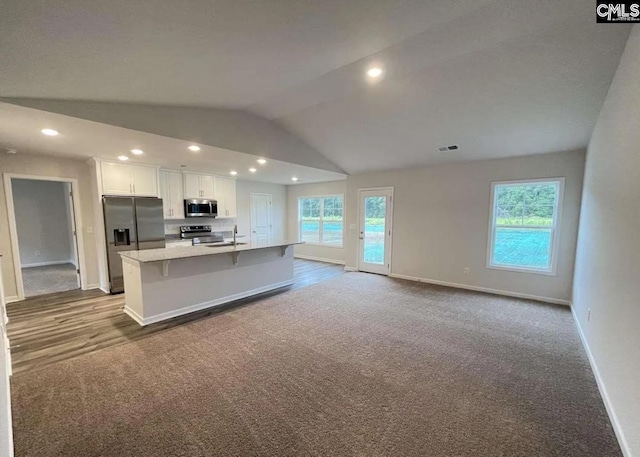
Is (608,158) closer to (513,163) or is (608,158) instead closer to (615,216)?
(615,216)

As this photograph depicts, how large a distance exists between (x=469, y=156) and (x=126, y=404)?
18.9 ft

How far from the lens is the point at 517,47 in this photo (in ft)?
8.03

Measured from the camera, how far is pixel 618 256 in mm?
2039

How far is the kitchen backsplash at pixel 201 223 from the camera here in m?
6.05

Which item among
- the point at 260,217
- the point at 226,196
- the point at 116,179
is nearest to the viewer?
the point at 116,179

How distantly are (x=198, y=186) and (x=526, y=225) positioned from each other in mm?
6800

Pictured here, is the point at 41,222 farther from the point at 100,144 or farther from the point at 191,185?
the point at 100,144

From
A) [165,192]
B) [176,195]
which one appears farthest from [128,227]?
[176,195]

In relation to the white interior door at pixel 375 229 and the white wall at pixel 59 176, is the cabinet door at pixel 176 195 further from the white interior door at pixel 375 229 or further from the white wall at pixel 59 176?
the white interior door at pixel 375 229

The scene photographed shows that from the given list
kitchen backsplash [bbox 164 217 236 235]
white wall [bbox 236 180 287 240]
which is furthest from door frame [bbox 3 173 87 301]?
white wall [bbox 236 180 287 240]

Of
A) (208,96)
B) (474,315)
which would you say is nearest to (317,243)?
(474,315)

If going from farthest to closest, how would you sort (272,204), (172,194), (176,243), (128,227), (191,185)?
(272,204)
(191,185)
(176,243)
(172,194)
(128,227)

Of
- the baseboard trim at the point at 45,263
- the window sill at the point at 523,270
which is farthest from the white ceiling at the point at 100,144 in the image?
the baseboard trim at the point at 45,263

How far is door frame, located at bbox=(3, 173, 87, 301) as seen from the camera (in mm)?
4293
